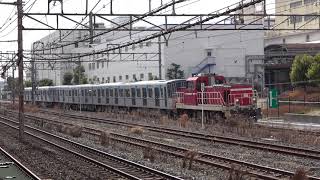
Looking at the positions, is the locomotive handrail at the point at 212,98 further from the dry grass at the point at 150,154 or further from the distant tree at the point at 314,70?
the distant tree at the point at 314,70

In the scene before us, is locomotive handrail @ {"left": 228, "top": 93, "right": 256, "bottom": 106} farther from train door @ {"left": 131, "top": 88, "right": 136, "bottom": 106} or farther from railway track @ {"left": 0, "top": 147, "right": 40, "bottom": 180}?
railway track @ {"left": 0, "top": 147, "right": 40, "bottom": 180}

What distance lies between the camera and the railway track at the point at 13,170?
13914mm

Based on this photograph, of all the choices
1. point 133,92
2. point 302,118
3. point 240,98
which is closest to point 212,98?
point 240,98

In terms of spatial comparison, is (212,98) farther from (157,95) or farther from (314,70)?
(314,70)

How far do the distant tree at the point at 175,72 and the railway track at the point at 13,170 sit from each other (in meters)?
47.2

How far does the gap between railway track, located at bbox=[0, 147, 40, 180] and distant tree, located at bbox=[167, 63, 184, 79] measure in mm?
47240

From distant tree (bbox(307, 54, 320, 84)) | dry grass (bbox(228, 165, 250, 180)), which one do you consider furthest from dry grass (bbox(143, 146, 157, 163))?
distant tree (bbox(307, 54, 320, 84))

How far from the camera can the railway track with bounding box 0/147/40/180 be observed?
45.6 feet

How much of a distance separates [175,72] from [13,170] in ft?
167

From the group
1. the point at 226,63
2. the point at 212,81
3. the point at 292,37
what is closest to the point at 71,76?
the point at 226,63

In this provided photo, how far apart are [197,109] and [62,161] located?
15.6m

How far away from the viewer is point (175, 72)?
65.4 m

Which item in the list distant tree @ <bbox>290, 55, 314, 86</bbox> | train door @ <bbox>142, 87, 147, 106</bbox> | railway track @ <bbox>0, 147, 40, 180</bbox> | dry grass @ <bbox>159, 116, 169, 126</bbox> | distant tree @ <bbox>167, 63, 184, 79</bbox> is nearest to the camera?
railway track @ <bbox>0, 147, 40, 180</bbox>

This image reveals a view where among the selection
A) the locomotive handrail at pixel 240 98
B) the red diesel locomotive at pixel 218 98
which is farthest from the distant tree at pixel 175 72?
the locomotive handrail at pixel 240 98
